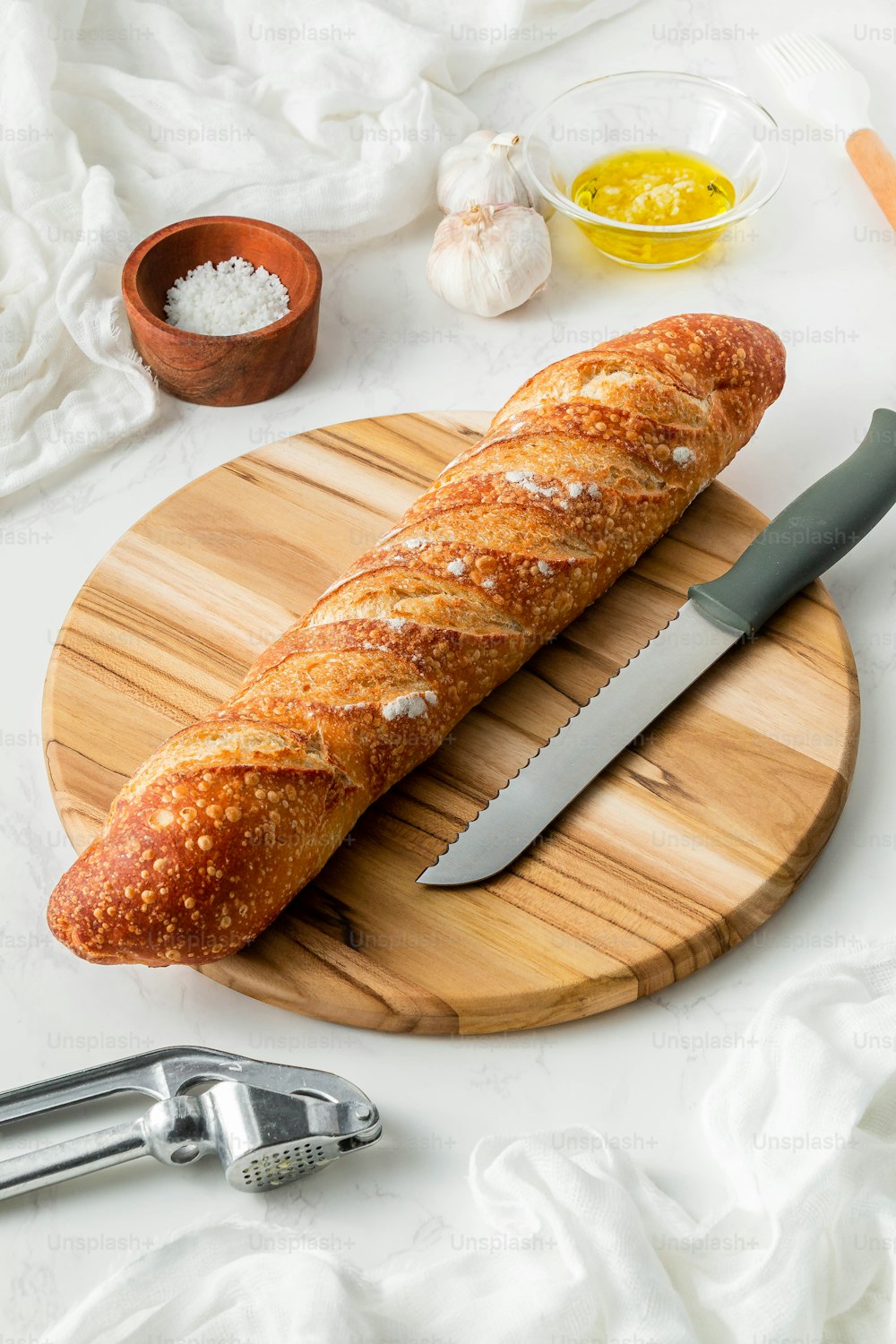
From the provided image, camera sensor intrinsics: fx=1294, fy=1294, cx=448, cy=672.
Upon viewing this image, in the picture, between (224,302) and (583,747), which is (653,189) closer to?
(224,302)

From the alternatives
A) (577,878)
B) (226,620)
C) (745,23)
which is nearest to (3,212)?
(226,620)

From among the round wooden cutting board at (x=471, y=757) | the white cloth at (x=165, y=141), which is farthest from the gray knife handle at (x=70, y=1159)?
the white cloth at (x=165, y=141)

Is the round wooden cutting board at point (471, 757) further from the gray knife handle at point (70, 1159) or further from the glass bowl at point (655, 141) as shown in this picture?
the glass bowl at point (655, 141)

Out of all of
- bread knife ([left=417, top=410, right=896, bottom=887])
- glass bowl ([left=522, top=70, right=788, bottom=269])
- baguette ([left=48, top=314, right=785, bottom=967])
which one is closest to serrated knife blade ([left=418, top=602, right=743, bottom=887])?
bread knife ([left=417, top=410, right=896, bottom=887])

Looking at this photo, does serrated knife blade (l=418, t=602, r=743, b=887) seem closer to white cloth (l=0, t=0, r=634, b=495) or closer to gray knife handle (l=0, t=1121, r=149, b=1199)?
gray knife handle (l=0, t=1121, r=149, b=1199)

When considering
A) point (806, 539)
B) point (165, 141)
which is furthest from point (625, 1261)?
point (165, 141)

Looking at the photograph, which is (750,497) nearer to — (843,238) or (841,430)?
(841,430)
